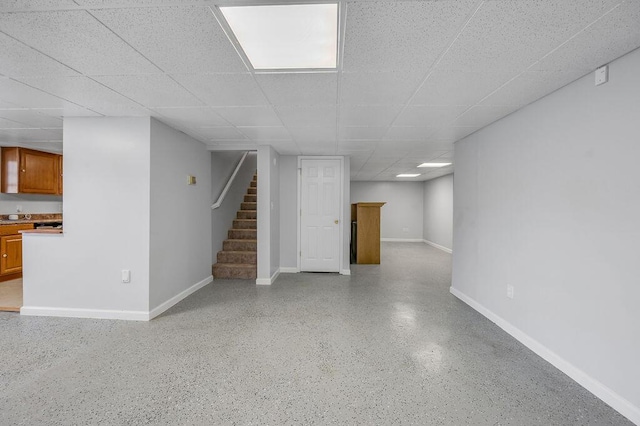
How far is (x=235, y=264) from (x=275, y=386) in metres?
3.21

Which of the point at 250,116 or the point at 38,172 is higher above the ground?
the point at 250,116

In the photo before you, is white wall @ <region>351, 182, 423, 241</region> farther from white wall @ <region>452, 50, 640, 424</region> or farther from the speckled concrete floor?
white wall @ <region>452, 50, 640, 424</region>

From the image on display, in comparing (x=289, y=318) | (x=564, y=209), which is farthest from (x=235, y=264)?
(x=564, y=209)

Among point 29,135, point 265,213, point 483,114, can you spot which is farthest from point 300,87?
point 29,135

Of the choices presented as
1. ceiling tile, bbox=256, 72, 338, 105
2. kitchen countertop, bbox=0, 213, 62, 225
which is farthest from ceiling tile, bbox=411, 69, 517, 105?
kitchen countertop, bbox=0, 213, 62, 225

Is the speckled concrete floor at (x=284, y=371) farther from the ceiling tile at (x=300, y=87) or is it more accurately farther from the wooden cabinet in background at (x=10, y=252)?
the ceiling tile at (x=300, y=87)

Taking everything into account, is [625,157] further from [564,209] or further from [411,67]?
[411,67]

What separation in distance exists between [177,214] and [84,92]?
158 centimetres

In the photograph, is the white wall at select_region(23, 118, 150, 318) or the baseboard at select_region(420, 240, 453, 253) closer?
the white wall at select_region(23, 118, 150, 318)

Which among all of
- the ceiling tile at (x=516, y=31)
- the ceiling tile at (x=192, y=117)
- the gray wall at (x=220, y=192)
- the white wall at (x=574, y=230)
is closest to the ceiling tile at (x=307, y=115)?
the ceiling tile at (x=192, y=117)

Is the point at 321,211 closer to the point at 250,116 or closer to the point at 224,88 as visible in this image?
the point at 250,116

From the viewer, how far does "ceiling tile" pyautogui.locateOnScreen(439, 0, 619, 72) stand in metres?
1.31

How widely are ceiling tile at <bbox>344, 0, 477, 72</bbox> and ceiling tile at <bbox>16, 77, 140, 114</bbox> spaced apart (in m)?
2.08

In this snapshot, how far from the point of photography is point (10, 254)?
4305 millimetres
